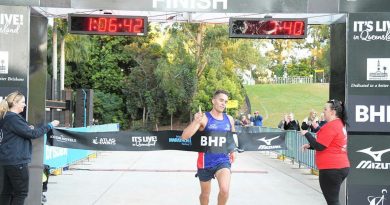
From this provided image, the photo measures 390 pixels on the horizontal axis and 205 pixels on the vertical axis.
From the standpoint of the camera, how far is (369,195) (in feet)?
31.3

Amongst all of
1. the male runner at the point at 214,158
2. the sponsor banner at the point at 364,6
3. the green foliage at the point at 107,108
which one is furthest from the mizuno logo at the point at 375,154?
the green foliage at the point at 107,108

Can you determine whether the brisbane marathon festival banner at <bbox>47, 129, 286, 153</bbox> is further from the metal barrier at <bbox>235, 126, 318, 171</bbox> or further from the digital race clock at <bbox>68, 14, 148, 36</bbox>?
the metal barrier at <bbox>235, 126, 318, 171</bbox>

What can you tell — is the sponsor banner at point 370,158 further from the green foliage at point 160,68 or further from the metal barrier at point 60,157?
the green foliage at point 160,68

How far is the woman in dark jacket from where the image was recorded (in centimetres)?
766

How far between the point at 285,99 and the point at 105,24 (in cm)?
6011

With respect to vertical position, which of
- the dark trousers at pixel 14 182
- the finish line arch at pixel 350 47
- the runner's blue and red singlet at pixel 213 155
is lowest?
the dark trousers at pixel 14 182

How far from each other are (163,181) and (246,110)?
153 feet

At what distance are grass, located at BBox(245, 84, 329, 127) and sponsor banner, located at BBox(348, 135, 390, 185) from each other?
44947mm

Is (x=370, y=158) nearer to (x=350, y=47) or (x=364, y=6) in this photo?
(x=350, y=47)

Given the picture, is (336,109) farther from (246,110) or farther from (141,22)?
(246,110)

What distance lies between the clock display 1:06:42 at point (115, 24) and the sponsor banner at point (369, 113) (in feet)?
12.1

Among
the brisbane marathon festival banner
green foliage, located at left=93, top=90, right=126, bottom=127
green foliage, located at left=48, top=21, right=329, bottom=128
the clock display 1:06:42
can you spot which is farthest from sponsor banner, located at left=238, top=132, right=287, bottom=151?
green foliage, located at left=93, top=90, right=126, bottom=127

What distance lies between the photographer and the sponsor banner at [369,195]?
9.53m

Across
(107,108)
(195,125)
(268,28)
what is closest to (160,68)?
(107,108)
